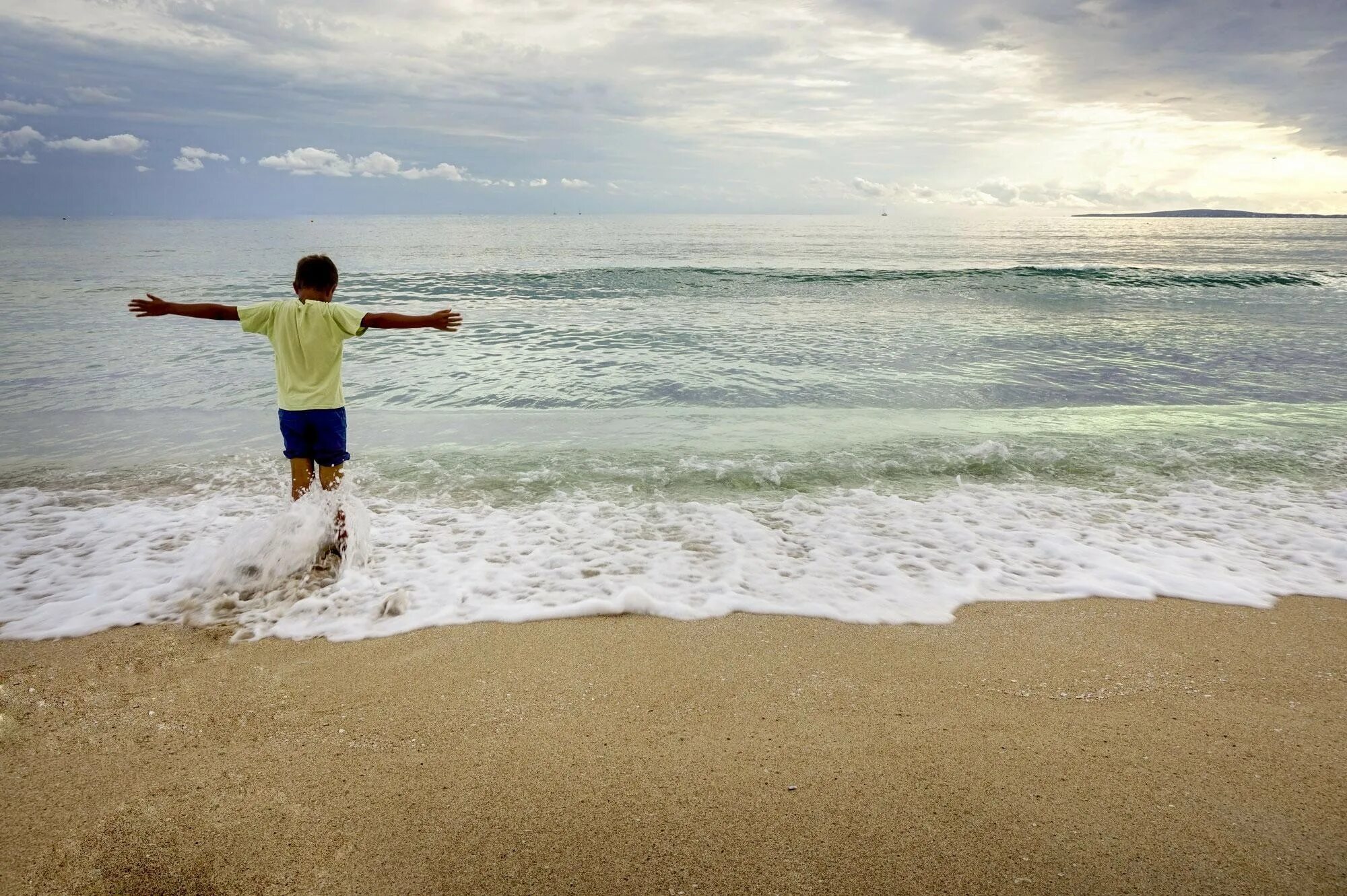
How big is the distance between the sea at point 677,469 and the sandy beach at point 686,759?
424mm

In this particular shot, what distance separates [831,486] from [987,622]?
260 cm

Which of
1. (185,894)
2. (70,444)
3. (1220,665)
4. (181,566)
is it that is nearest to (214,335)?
(70,444)

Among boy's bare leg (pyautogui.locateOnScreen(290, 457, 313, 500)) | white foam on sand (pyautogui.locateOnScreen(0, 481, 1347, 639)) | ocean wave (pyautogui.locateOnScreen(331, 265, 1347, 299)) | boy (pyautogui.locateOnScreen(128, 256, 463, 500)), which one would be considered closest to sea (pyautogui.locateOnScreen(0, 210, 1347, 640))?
white foam on sand (pyautogui.locateOnScreen(0, 481, 1347, 639))

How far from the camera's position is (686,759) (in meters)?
3.02

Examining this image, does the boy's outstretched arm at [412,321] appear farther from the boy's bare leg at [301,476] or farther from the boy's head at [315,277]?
the boy's bare leg at [301,476]

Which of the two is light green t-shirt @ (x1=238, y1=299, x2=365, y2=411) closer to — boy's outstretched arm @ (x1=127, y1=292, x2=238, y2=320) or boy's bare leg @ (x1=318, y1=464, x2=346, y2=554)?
boy's outstretched arm @ (x1=127, y1=292, x2=238, y2=320)

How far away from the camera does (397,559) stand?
505 cm

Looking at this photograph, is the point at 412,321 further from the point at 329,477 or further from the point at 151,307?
the point at 151,307

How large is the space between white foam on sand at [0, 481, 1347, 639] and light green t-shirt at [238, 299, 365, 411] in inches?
31.1

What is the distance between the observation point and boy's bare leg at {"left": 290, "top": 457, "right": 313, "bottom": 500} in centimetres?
492

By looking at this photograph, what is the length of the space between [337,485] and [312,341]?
104cm

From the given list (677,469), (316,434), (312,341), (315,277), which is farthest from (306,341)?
(677,469)

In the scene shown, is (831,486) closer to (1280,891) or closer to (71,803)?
(1280,891)

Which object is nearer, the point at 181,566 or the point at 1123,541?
the point at 181,566
